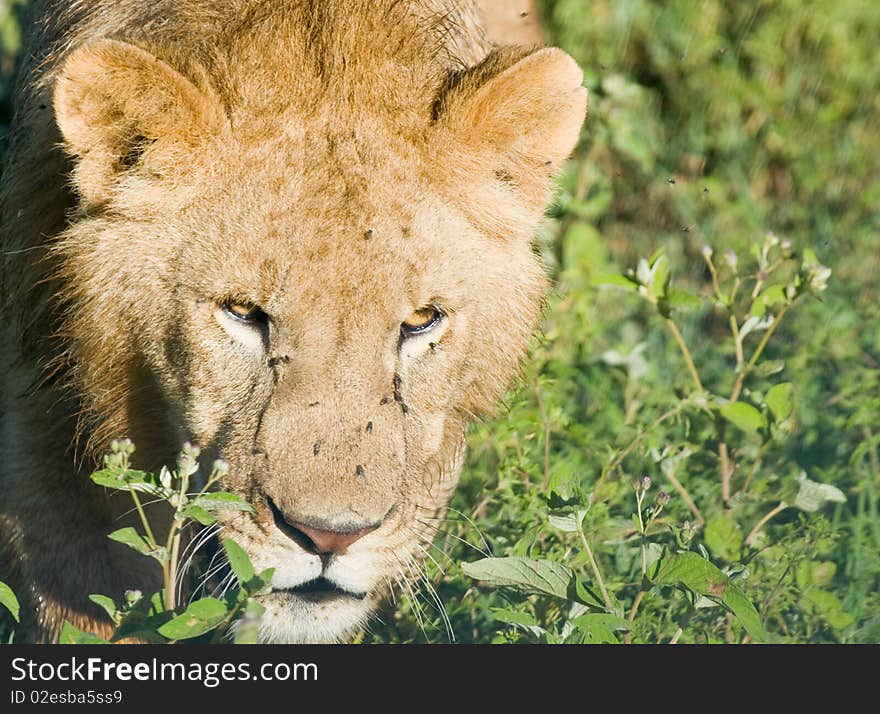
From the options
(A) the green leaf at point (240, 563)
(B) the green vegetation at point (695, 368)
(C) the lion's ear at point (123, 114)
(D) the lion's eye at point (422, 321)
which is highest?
(C) the lion's ear at point (123, 114)

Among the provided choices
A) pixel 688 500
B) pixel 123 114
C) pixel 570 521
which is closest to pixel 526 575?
pixel 570 521

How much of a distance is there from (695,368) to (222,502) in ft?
9.32

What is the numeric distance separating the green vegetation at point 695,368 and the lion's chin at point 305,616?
0.25 metres

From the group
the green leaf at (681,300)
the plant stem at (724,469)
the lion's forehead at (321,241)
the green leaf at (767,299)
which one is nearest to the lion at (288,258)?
the lion's forehead at (321,241)

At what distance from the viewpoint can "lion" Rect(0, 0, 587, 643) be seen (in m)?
3.30

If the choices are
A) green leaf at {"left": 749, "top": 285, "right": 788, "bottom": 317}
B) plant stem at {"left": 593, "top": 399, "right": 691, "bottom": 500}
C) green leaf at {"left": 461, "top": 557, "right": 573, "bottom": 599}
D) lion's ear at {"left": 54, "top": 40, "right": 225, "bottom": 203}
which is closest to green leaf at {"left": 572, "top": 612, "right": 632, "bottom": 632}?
green leaf at {"left": 461, "top": 557, "right": 573, "bottom": 599}

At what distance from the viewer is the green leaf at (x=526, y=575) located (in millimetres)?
3369

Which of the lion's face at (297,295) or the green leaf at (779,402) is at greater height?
the lion's face at (297,295)

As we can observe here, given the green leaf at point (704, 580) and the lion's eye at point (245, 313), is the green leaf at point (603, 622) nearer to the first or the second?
the green leaf at point (704, 580)

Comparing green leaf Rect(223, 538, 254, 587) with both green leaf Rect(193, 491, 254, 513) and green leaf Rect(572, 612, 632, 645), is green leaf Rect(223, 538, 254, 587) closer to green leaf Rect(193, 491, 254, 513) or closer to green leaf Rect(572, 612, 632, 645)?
green leaf Rect(193, 491, 254, 513)

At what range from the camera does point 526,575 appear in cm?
342

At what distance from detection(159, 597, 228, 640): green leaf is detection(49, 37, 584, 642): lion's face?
238 mm

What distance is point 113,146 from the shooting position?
11.3ft
